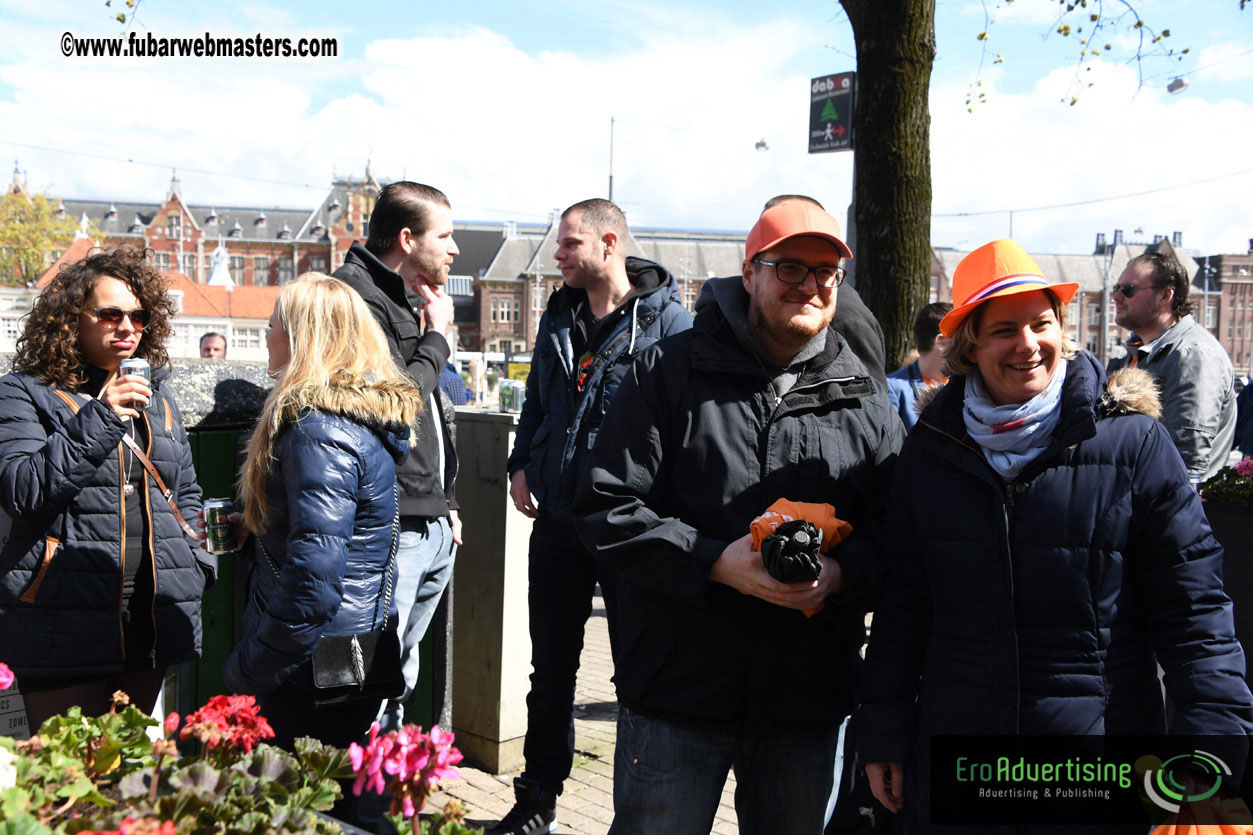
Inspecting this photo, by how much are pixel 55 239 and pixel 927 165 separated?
66.3 m

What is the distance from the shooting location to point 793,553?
210cm

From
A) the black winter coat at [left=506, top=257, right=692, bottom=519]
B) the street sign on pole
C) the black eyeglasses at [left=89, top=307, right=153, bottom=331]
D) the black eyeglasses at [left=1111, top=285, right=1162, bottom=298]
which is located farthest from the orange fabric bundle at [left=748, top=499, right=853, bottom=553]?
the street sign on pole

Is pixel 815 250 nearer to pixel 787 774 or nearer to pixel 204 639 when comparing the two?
pixel 787 774

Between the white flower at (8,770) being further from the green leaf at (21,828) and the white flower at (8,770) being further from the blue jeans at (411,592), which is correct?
the blue jeans at (411,592)

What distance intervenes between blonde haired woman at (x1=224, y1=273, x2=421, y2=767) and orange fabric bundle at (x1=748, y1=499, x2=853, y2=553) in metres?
1.10

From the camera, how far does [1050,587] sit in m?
2.07

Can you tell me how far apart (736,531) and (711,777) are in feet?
2.00

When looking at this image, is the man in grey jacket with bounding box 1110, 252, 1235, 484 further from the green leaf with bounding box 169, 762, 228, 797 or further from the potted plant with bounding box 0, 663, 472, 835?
the green leaf with bounding box 169, 762, 228, 797

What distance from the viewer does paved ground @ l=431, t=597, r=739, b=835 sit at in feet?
12.6

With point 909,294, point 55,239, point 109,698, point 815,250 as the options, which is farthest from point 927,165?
point 55,239

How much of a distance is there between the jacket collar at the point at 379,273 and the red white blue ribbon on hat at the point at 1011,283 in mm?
2076

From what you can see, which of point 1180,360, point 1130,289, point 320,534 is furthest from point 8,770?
point 1130,289

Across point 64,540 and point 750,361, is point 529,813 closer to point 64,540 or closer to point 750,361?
point 64,540

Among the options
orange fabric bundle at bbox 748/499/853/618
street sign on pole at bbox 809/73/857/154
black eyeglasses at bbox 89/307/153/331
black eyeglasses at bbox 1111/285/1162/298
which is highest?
street sign on pole at bbox 809/73/857/154
